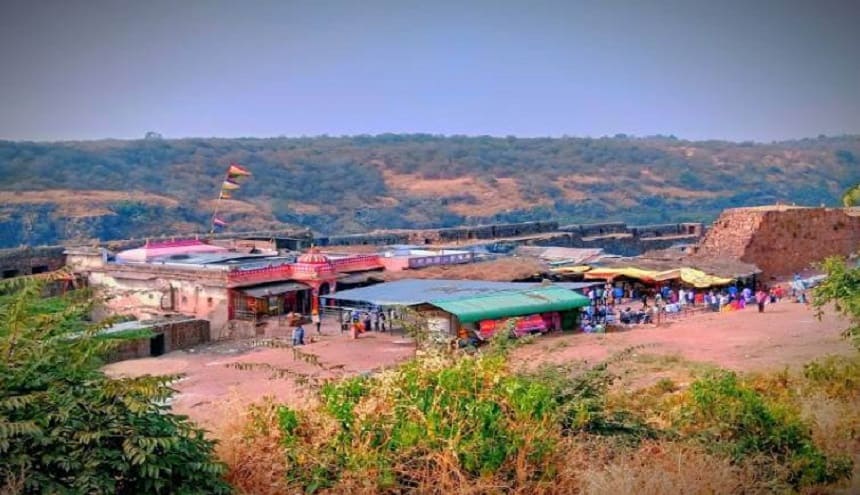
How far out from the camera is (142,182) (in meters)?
63.7

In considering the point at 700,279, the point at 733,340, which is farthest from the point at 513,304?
the point at 700,279

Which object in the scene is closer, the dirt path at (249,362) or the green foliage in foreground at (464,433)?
the green foliage in foreground at (464,433)

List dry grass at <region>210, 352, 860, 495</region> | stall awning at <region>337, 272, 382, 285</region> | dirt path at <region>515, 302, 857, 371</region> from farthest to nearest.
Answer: stall awning at <region>337, 272, 382, 285</region>
dirt path at <region>515, 302, 857, 371</region>
dry grass at <region>210, 352, 860, 495</region>

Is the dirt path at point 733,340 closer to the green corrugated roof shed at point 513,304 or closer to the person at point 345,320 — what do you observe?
the green corrugated roof shed at point 513,304

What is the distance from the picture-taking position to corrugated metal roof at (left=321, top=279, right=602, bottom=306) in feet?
58.4

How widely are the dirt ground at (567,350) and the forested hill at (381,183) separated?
30668mm

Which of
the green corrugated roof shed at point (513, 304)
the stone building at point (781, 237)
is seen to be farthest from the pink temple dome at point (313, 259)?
the stone building at point (781, 237)

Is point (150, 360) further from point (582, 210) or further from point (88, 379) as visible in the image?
point (582, 210)

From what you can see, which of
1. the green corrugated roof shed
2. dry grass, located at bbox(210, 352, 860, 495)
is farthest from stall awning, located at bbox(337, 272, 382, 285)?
dry grass, located at bbox(210, 352, 860, 495)

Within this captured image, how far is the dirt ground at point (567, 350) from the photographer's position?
45.7 feet

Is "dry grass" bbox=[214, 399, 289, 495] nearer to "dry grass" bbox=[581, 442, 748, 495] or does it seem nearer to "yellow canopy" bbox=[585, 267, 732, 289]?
"dry grass" bbox=[581, 442, 748, 495]

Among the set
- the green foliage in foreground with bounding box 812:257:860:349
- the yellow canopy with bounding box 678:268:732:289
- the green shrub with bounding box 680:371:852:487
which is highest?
the green foliage in foreground with bounding box 812:257:860:349

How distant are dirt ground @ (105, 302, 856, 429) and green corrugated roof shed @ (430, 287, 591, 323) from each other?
2.01 ft

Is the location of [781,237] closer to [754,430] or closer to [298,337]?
[298,337]
